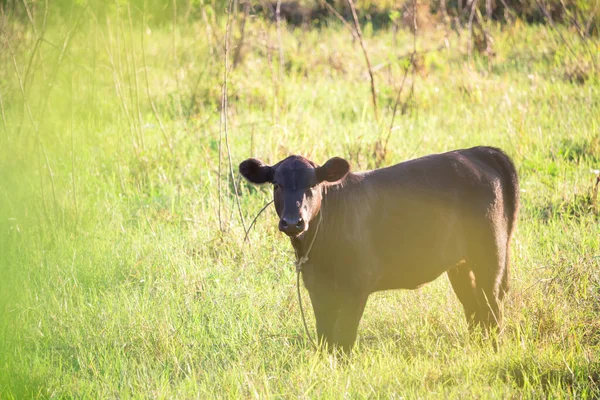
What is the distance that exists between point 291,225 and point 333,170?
0.52 m

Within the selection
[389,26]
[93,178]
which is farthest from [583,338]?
[389,26]

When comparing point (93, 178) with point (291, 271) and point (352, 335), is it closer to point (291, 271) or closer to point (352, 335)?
point (291, 271)

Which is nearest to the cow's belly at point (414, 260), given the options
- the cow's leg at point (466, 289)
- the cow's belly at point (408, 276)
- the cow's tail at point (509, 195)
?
the cow's belly at point (408, 276)

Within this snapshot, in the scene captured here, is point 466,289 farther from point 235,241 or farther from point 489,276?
point 235,241

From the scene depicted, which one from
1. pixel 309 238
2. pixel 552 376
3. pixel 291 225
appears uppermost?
pixel 291 225

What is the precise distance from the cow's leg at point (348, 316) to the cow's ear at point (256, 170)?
743 mm

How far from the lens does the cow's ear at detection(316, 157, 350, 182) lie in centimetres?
396

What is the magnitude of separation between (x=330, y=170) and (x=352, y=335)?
35.3 inches

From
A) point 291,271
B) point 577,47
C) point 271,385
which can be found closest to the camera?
point 271,385

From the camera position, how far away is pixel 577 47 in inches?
416

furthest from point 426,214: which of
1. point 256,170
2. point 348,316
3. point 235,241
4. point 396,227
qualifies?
point 235,241

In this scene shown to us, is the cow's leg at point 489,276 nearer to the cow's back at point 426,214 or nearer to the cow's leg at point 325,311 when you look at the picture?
the cow's back at point 426,214

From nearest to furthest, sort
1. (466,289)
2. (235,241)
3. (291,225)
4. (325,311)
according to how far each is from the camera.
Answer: (291,225) < (325,311) < (466,289) < (235,241)

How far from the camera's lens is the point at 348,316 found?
4.00m
